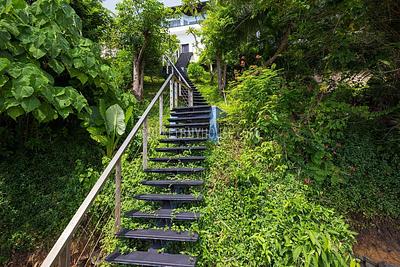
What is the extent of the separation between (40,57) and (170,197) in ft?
8.22

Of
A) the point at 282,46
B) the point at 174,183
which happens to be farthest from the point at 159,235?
the point at 282,46

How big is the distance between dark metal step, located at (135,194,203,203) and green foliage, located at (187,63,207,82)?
9847 mm

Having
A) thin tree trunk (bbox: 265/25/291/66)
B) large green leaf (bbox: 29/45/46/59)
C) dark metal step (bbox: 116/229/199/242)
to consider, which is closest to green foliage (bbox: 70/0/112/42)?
large green leaf (bbox: 29/45/46/59)

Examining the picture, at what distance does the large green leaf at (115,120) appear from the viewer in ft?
13.1

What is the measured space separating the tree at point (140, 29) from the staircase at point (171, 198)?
10.4 ft

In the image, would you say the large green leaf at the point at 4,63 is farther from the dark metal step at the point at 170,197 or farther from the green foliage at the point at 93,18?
the green foliage at the point at 93,18

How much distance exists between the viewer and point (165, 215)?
8.82 ft

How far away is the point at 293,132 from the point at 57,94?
366 cm

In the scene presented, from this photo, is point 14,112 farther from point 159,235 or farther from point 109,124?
point 159,235

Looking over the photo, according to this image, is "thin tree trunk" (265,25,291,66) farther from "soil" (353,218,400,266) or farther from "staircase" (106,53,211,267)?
"soil" (353,218,400,266)

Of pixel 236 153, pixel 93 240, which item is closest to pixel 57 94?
pixel 93 240

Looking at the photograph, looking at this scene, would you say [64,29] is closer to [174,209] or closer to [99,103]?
[99,103]

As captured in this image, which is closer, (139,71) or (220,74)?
(139,71)

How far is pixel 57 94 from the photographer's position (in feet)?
10.4
